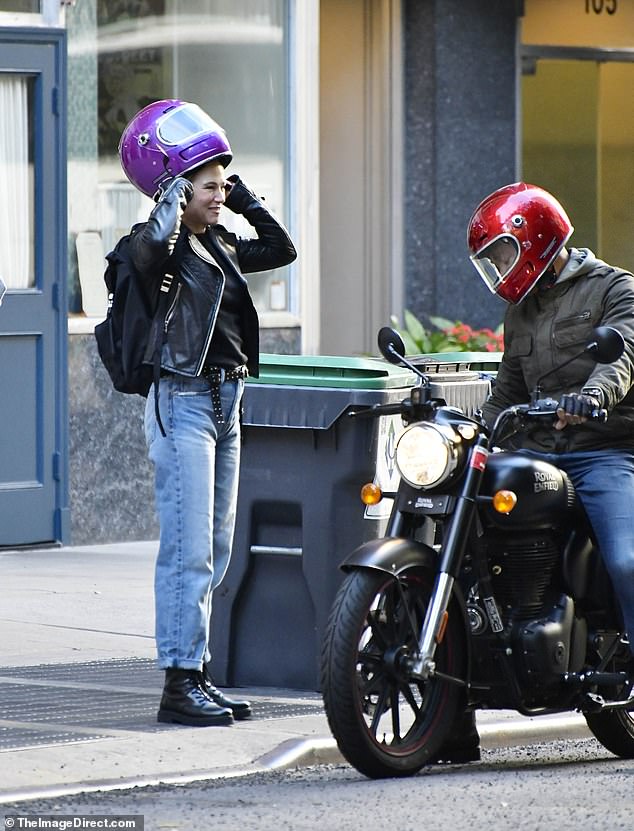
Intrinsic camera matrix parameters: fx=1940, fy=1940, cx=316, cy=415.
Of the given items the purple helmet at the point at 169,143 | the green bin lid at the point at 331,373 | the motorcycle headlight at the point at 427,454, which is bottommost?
the motorcycle headlight at the point at 427,454

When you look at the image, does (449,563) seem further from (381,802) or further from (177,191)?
(177,191)

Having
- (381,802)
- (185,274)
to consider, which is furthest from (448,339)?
(381,802)

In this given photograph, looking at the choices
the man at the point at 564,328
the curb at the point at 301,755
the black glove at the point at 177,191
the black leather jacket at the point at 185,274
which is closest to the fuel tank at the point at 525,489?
the man at the point at 564,328

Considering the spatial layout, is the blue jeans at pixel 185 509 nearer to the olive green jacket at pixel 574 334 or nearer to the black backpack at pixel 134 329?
the black backpack at pixel 134 329

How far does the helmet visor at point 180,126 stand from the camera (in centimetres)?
629

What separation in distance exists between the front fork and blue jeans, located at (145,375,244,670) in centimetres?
97

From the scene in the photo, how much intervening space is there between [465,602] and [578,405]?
0.70 meters

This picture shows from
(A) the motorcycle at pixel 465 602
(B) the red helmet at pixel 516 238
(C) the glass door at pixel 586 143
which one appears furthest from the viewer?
(C) the glass door at pixel 586 143

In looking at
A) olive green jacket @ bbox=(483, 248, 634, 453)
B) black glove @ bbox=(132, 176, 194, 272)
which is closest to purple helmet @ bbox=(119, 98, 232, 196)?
black glove @ bbox=(132, 176, 194, 272)

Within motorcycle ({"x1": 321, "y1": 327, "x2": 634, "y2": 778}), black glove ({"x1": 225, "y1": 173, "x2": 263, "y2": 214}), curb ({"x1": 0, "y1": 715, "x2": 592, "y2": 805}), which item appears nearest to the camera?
curb ({"x1": 0, "y1": 715, "x2": 592, "y2": 805})

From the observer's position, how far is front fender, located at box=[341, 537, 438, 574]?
551 centimetres

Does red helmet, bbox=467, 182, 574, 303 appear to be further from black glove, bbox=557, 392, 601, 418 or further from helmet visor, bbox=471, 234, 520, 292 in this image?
black glove, bbox=557, 392, 601, 418

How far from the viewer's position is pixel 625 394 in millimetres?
5891

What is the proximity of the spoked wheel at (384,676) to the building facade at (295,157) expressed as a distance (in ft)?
16.3
